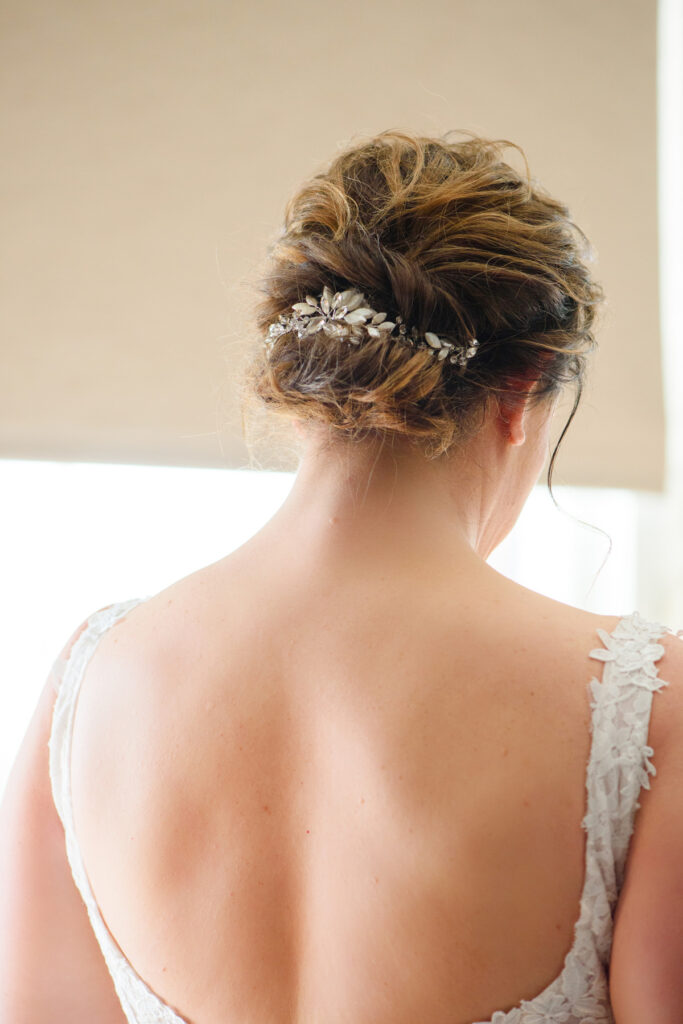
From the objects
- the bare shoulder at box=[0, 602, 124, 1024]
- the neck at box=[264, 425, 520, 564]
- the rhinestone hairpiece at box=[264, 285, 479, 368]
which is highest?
the rhinestone hairpiece at box=[264, 285, 479, 368]

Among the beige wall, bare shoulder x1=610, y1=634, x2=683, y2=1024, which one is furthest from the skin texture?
the beige wall

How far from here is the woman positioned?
24.4 inches

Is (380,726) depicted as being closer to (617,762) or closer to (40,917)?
(617,762)

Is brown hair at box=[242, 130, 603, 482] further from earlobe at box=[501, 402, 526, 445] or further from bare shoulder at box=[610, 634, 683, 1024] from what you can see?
bare shoulder at box=[610, 634, 683, 1024]

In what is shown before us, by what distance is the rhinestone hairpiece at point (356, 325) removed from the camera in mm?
728

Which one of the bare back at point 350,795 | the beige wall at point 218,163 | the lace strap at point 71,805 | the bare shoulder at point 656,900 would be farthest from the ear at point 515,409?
the beige wall at point 218,163

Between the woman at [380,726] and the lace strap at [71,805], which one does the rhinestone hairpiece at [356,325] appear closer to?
the woman at [380,726]

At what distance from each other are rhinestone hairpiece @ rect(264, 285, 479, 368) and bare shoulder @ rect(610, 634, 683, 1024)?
1.05 ft

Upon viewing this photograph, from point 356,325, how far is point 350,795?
14.5 inches

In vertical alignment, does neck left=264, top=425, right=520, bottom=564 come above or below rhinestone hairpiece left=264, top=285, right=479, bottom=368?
below

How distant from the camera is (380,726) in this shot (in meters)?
0.64

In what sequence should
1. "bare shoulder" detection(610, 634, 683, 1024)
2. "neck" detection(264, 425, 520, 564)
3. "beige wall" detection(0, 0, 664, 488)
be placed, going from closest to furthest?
"bare shoulder" detection(610, 634, 683, 1024)
"neck" detection(264, 425, 520, 564)
"beige wall" detection(0, 0, 664, 488)

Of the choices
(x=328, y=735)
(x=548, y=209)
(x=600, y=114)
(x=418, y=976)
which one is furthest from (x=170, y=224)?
(x=418, y=976)

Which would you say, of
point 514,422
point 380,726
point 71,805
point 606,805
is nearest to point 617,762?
point 606,805
